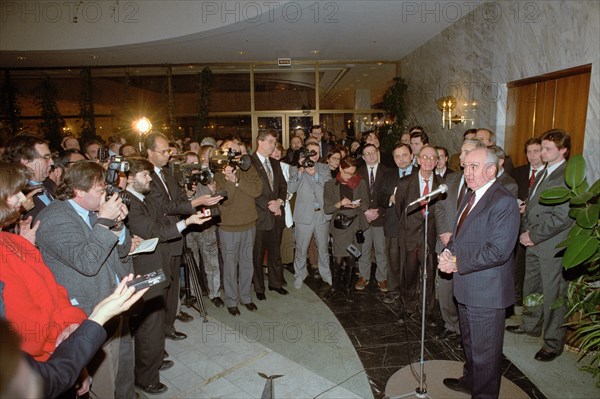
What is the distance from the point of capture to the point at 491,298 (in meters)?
2.56

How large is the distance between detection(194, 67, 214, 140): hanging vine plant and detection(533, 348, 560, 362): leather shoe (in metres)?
10.2

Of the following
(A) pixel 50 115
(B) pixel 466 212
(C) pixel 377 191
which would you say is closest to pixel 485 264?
(B) pixel 466 212

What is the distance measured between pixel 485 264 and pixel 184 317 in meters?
3.21

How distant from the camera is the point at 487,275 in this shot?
8.45 feet

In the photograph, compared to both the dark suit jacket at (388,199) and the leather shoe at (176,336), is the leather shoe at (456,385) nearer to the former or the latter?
the dark suit jacket at (388,199)

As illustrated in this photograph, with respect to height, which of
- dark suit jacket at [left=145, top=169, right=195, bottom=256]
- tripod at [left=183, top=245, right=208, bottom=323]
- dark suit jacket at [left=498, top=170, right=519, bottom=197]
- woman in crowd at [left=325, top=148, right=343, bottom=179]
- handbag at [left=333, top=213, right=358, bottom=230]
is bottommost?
tripod at [left=183, top=245, right=208, bottom=323]

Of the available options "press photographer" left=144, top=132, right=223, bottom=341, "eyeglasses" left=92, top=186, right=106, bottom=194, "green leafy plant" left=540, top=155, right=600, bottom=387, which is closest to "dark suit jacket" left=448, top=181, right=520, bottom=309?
"green leafy plant" left=540, top=155, right=600, bottom=387

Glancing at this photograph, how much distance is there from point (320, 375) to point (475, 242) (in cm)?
171

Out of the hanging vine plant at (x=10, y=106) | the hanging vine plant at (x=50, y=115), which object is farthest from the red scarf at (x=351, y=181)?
the hanging vine plant at (x=10, y=106)

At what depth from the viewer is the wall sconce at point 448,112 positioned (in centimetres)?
738

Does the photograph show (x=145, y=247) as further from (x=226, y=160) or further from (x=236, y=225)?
(x=236, y=225)

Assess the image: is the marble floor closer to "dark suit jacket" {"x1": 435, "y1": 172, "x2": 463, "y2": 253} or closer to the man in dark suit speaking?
the man in dark suit speaking

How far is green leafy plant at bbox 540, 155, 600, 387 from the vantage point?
111 inches

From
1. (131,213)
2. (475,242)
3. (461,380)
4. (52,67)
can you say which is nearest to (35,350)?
(131,213)
